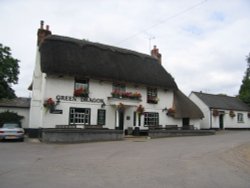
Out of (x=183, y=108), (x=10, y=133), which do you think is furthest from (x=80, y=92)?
(x=183, y=108)

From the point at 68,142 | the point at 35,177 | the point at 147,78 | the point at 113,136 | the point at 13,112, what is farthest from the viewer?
the point at 13,112

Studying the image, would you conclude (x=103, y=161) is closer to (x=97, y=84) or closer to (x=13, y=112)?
(x=97, y=84)

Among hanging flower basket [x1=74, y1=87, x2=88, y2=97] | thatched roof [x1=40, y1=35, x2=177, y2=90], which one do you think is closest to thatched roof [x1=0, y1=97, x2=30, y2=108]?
thatched roof [x1=40, y1=35, x2=177, y2=90]

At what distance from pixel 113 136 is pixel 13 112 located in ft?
58.5

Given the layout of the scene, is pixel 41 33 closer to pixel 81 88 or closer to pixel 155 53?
pixel 81 88

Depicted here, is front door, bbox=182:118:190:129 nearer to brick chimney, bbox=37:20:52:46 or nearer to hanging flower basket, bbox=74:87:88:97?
hanging flower basket, bbox=74:87:88:97

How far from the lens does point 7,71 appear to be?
95.5ft

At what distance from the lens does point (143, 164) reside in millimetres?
10742

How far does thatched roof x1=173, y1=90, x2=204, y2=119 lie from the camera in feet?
99.0

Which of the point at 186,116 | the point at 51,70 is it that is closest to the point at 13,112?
the point at 51,70

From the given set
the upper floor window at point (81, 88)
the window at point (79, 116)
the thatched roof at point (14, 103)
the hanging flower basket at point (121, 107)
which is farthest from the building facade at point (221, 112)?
the thatched roof at point (14, 103)

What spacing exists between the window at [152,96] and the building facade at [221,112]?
1105 cm

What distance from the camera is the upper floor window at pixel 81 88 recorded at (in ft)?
79.3

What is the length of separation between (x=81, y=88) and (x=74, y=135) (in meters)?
5.25
